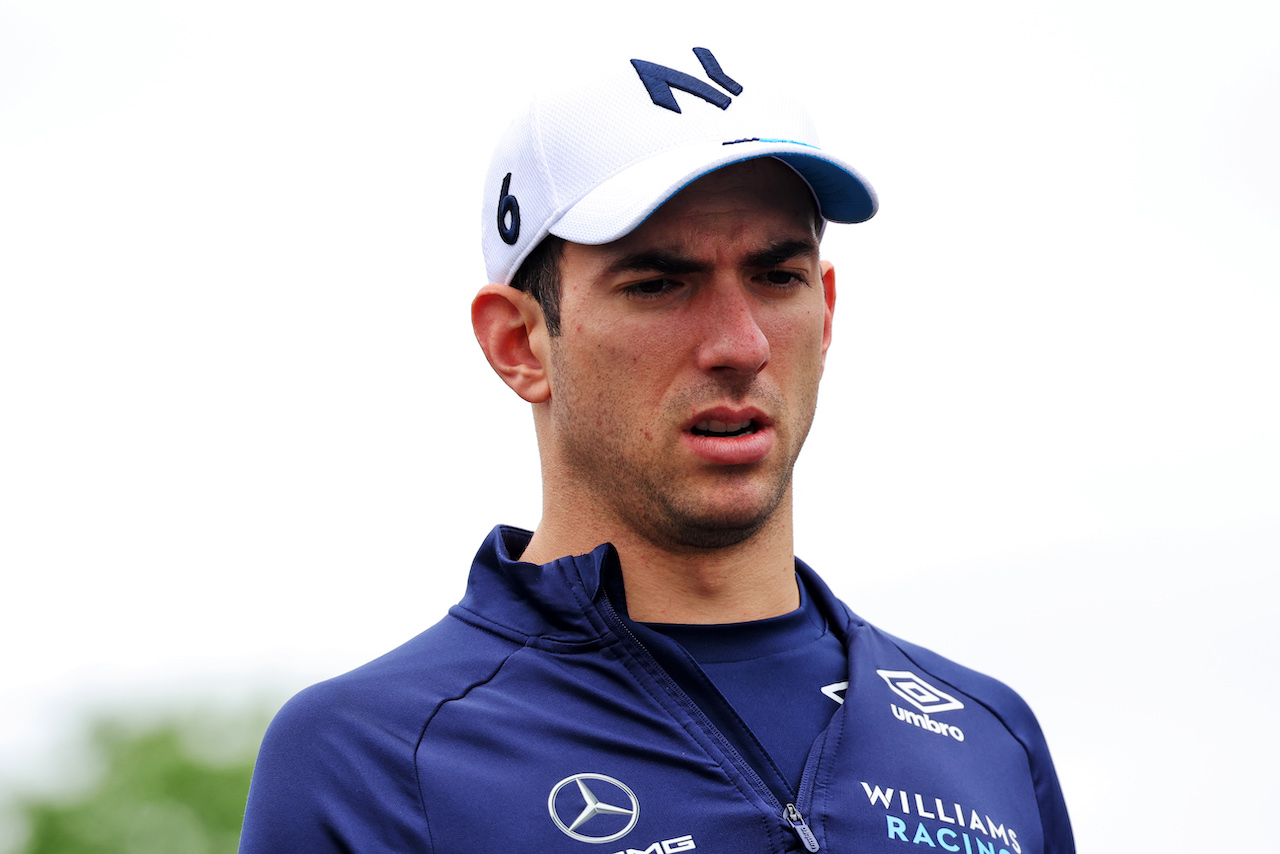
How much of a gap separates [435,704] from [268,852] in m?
0.42

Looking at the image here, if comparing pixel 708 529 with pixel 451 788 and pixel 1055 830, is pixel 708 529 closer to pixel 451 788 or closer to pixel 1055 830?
pixel 451 788

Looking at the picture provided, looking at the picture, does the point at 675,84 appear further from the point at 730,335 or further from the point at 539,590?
the point at 539,590

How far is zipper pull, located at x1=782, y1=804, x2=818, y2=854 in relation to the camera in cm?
258

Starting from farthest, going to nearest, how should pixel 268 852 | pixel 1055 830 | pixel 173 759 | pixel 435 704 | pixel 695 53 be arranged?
pixel 173 759
pixel 1055 830
pixel 695 53
pixel 435 704
pixel 268 852

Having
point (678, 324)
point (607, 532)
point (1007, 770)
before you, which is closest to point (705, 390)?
point (678, 324)

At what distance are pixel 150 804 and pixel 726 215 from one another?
21.4 m

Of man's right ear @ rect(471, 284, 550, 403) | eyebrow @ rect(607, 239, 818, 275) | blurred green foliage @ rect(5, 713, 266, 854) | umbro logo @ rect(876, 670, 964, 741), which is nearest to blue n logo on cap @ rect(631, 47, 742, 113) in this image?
eyebrow @ rect(607, 239, 818, 275)

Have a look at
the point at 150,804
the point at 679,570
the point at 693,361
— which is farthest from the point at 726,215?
the point at 150,804

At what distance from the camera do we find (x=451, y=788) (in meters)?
2.56

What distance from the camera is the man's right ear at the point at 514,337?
308cm

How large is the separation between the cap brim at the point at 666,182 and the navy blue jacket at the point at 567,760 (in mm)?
702

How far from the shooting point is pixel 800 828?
102 inches

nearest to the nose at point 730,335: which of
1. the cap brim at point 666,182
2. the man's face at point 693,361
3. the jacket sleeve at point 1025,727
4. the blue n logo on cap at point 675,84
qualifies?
the man's face at point 693,361

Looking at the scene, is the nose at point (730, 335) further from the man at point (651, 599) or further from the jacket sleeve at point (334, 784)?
the jacket sleeve at point (334, 784)
